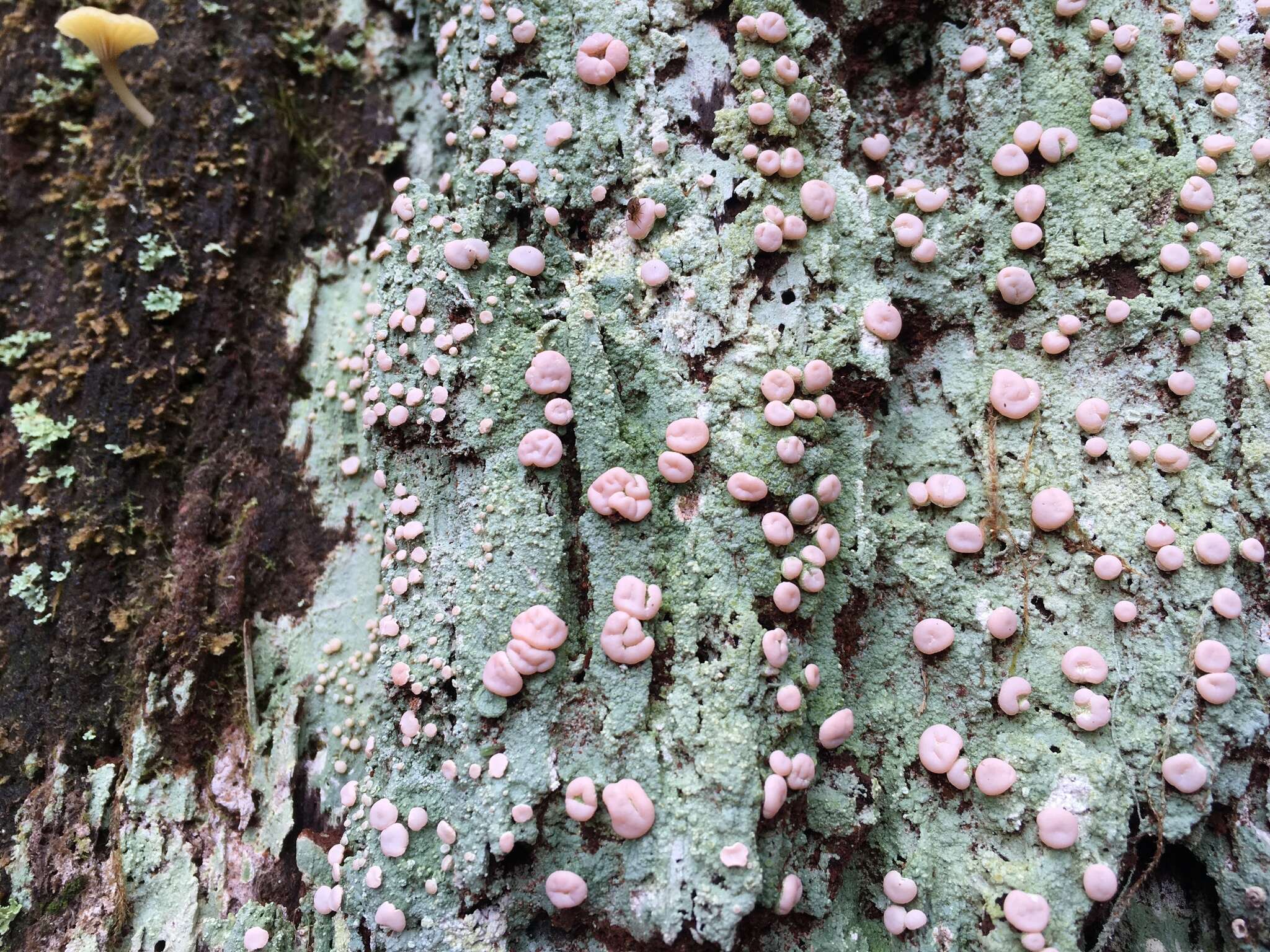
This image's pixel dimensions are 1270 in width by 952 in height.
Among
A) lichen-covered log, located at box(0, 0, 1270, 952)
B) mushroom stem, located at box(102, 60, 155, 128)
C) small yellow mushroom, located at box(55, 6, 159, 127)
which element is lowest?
lichen-covered log, located at box(0, 0, 1270, 952)

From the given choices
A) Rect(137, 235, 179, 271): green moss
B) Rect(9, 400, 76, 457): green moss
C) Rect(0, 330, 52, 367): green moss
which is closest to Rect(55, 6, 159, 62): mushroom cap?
Rect(137, 235, 179, 271): green moss

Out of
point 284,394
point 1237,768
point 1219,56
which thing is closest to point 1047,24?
point 1219,56

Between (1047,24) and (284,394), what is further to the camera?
(284,394)

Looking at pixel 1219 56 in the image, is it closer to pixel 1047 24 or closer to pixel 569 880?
pixel 1047 24

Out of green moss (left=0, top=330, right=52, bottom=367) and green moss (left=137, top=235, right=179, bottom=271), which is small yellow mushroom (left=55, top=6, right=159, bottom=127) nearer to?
green moss (left=137, top=235, right=179, bottom=271)

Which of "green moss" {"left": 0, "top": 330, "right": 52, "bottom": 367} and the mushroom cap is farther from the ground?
the mushroom cap

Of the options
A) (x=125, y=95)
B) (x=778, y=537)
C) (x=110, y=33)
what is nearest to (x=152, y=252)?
(x=125, y=95)

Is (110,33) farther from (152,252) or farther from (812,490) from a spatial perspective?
(812,490)

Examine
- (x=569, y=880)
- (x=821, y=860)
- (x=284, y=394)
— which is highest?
(x=284, y=394)
